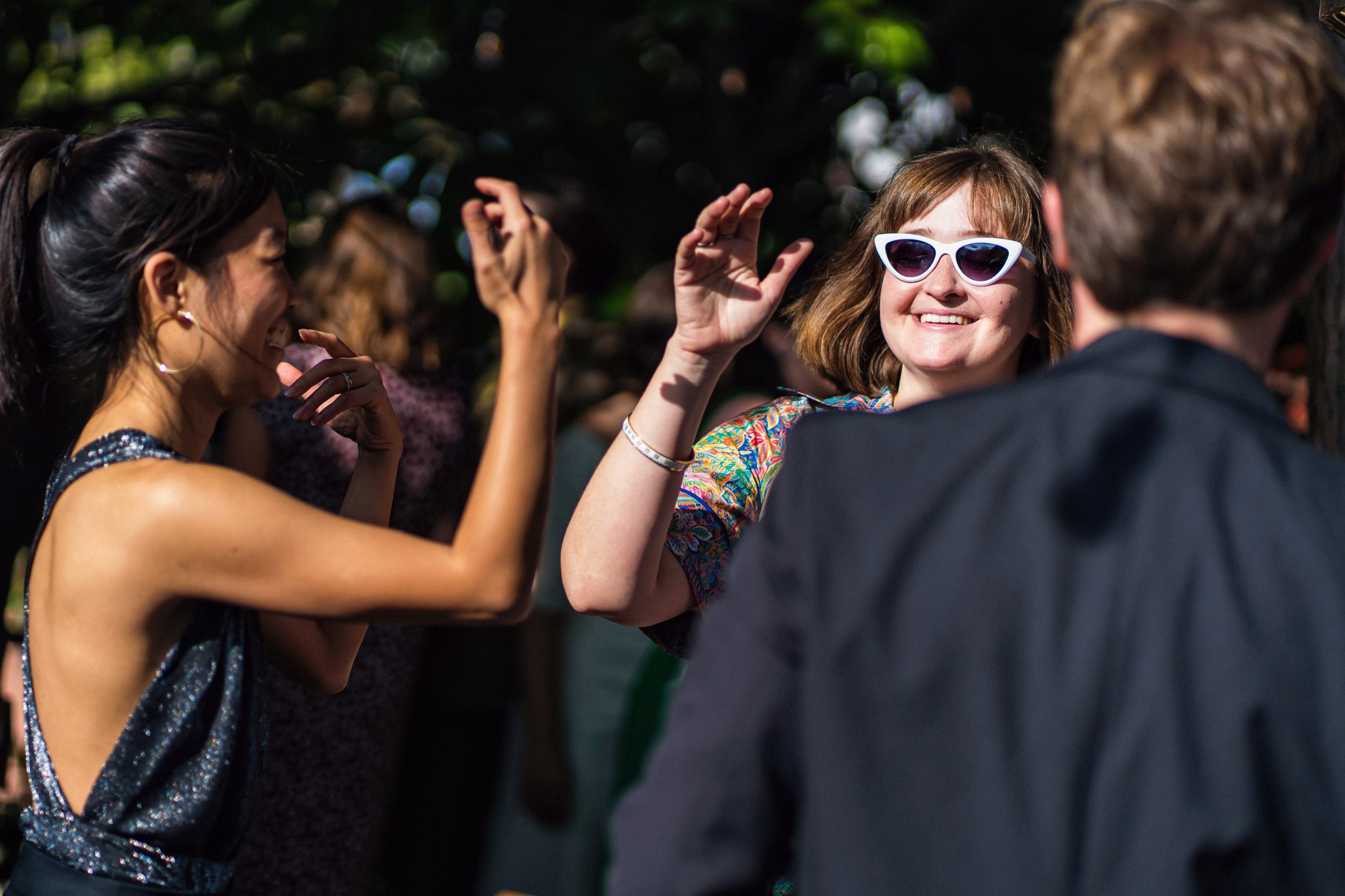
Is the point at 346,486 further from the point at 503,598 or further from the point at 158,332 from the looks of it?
the point at 503,598

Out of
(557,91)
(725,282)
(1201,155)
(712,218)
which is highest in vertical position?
(1201,155)

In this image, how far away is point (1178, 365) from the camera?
1.05 metres

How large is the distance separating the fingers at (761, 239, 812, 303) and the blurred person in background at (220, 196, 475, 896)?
1.34 metres

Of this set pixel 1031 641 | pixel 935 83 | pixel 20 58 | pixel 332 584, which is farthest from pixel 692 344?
pixel 20 58

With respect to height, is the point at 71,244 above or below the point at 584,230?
above

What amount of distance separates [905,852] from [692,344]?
2.69 feet

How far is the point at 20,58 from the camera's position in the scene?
4137mm

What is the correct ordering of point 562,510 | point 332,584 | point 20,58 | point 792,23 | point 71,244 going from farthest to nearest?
point 792,23, point 20,58, point 562,510, point 71,244, point 332,584

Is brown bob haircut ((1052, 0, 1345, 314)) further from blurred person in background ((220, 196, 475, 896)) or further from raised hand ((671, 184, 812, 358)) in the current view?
blurred person in background ((220, 196, 475, 896))

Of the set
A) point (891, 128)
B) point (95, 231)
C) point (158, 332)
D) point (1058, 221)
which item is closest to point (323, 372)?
point (158, 332)

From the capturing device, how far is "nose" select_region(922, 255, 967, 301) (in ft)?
6.62

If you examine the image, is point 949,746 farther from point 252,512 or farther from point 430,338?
point 430,338

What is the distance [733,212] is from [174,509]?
820 millimetres

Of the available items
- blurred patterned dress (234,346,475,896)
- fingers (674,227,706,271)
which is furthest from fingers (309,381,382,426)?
blurred patterned dress (234,346,475,896)
